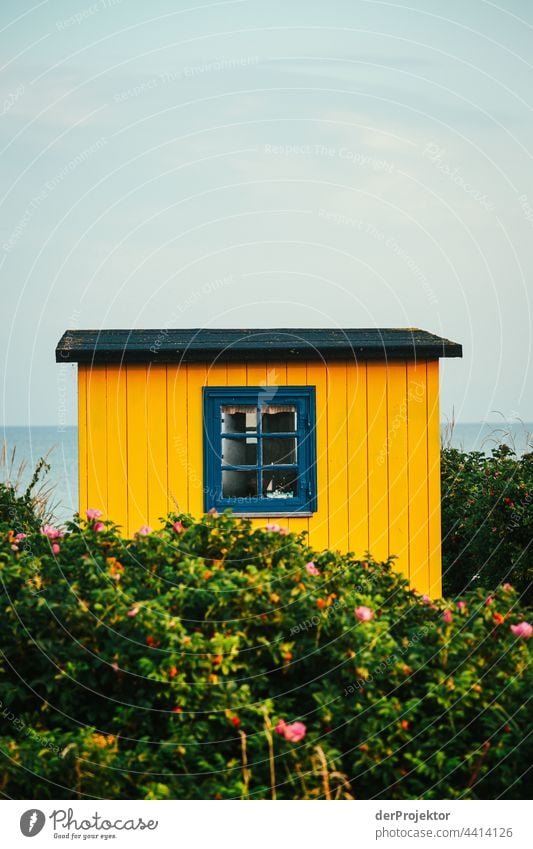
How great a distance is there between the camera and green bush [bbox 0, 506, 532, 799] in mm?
4070

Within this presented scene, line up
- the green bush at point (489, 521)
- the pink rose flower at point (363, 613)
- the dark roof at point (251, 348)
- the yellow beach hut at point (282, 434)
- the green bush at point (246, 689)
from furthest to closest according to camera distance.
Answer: the green bush at point (489, 521) → the yellow beach hut at point (282, 434) → the dark roof at point (251, 348) → the pink rose flower at point (363, 613) → the green bush at point (246, 689)

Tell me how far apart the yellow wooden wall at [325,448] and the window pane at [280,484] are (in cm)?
25

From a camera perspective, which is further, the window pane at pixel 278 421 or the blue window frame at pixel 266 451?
the window pane at pixel 278 421

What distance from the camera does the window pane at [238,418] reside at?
8.68 m

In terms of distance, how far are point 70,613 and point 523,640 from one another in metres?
2.26

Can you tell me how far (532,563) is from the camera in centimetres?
972

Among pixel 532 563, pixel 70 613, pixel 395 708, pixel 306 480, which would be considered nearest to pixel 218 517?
pixel 70 613

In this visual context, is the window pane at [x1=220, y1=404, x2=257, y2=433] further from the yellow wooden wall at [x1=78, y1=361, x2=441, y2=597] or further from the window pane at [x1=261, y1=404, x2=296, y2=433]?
the yellow wooden wall at [x1=78, y1=361, x2=441, y2=597]

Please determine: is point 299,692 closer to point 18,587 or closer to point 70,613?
point 70,613

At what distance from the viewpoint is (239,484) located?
347 inches
